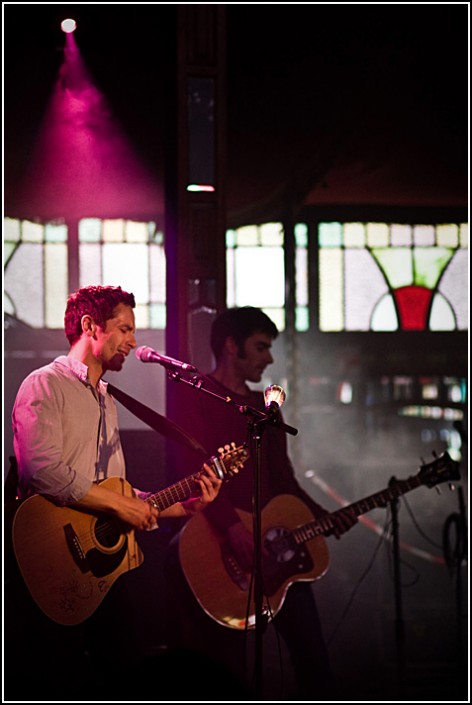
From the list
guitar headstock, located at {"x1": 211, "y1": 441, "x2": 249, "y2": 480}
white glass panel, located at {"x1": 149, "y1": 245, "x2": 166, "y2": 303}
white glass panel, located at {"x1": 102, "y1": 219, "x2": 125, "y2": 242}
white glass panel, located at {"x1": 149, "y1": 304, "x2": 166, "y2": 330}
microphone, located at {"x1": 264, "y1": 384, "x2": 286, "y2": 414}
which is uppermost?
white glass panel, located at {"x1": 102, "y1": 219, "x2": 125, "y2": 242}

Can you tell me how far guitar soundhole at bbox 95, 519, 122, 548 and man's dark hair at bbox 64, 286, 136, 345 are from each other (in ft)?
2.73

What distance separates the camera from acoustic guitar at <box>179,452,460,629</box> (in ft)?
12.5

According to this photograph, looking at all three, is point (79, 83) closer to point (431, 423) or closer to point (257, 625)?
point (257, 625)

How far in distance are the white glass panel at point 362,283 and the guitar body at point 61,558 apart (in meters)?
7.51

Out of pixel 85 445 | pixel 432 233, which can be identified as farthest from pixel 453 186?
pixel 85 445

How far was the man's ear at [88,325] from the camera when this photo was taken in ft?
11.8

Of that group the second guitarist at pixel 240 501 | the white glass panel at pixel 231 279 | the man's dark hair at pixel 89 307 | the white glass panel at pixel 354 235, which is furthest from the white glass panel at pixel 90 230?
the white glass panel at pixel 354 235

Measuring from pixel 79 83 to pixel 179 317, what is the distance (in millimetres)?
1822

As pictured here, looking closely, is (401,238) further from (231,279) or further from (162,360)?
(162,360)

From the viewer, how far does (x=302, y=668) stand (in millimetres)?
3697

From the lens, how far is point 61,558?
10.6 feet

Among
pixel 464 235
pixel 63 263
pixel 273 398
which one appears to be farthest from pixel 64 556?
pixel 464 235

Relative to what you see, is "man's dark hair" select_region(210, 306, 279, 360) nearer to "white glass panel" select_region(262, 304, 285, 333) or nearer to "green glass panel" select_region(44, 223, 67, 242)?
"green glass panel" select_region(44, 223, 67, 242)

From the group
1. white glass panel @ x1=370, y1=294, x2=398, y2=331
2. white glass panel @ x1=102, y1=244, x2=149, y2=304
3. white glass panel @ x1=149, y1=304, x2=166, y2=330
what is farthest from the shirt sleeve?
white glass panel @ x1=370, y1=294, x2=398, y2=331
